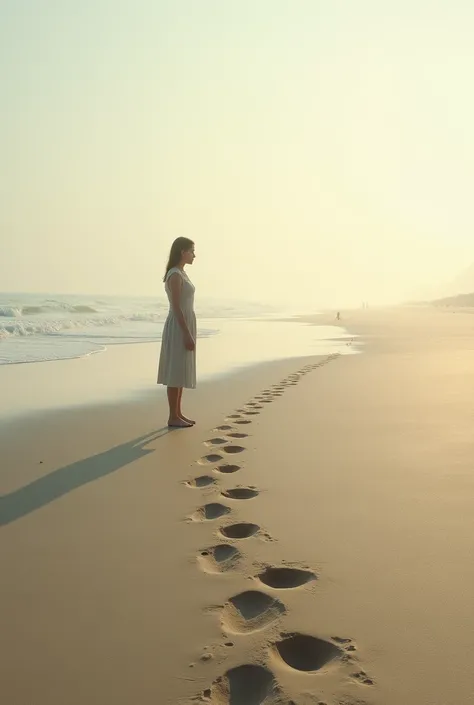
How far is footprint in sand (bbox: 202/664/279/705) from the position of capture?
1475mm

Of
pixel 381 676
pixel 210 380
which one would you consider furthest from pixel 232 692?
pixel 210 380

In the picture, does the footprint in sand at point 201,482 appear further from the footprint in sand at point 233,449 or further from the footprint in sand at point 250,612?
the footprint in sand at point 250,612

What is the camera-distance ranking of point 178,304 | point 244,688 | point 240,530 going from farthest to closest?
point 178,304 < point 240,530 < point 244,688

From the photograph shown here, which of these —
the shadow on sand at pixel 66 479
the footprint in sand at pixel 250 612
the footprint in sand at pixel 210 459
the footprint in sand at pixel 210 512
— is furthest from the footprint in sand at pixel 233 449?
the footprint in sand at pixel 250 612

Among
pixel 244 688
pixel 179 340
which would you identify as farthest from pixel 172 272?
pixel 244 688

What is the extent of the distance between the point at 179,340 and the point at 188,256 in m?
0.81

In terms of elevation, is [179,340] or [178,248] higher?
[178,248]

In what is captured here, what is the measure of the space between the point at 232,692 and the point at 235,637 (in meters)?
0.24

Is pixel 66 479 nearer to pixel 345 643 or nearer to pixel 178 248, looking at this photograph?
pixel 345 643

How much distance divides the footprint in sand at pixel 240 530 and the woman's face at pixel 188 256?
10.1ft

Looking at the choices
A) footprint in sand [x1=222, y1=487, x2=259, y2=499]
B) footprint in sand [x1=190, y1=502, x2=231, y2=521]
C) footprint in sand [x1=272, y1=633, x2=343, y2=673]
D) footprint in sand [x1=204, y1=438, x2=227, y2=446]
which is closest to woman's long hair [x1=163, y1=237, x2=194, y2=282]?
footprint in sand [x1=204, y1=438, x2=227, y2=446]

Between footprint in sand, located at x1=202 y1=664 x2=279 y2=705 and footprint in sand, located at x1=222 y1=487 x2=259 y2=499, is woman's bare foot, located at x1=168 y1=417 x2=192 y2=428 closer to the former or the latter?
footprint in sand, located at x1=222 y1=487 x2=259 y2=499

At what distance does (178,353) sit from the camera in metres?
5.17

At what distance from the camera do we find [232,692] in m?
1.51
